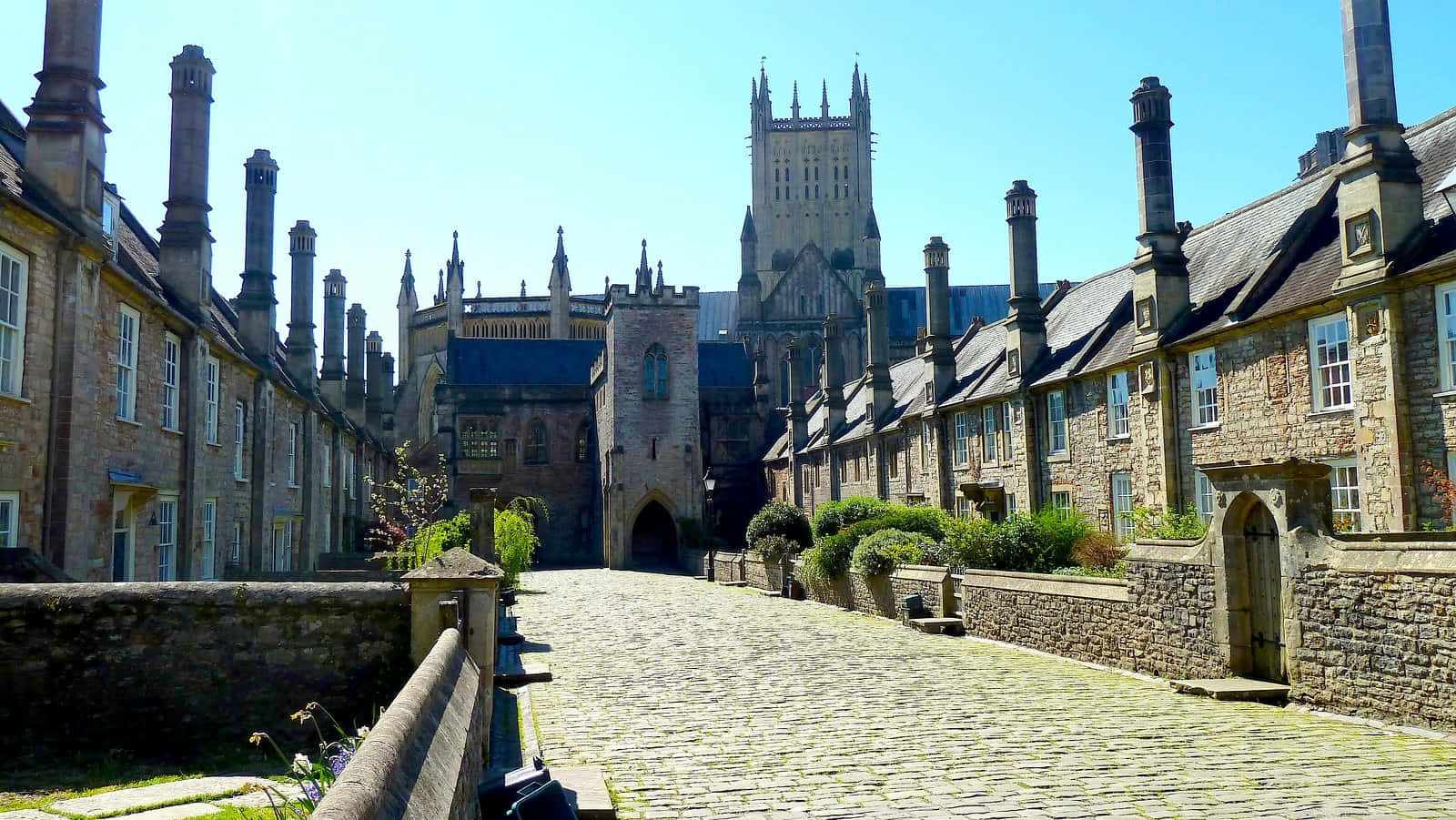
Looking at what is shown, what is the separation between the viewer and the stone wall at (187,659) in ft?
29.6

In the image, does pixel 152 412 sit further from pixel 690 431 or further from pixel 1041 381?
pixel 690 431

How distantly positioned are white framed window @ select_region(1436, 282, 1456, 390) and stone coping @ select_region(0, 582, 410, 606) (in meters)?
13.7

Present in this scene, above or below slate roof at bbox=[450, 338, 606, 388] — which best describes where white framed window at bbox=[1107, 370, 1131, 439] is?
below

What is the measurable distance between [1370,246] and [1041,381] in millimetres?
10608

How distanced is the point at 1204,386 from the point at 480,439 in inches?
1623

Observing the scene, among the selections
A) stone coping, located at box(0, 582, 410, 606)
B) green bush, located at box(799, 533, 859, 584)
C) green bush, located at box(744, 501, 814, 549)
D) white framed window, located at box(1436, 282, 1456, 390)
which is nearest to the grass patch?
stone coping, located at box(0, 582, 410, 606)

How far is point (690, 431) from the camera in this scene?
4953 centimetres

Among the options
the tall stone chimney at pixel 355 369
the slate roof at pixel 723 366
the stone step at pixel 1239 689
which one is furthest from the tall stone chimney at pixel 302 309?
the slate roof at pixel 723 366

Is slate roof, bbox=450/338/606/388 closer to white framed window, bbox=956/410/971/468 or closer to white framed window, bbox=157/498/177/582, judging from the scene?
white framed window, bbox=956/410/971/468

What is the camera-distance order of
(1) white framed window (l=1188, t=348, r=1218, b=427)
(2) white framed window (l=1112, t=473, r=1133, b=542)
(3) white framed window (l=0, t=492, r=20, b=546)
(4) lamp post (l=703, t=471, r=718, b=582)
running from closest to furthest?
(3) white framed window (l=0, t=492, r=20, b=546) → (1) white framed window (l=1188, t=348, r=1218, b=427) → (2) white framed window (l=1112, t=473, r=1133, b=542) → (4) lamp post (l=703, t=471, r=718, b=582)

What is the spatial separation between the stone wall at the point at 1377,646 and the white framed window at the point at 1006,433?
16986mm

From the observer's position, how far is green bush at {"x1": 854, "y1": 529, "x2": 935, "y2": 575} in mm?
22406

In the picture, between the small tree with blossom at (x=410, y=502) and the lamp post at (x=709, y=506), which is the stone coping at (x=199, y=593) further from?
the lamp post at (x=709, y=506)

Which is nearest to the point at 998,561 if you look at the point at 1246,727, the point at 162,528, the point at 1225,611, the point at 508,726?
the point at 1225,611
